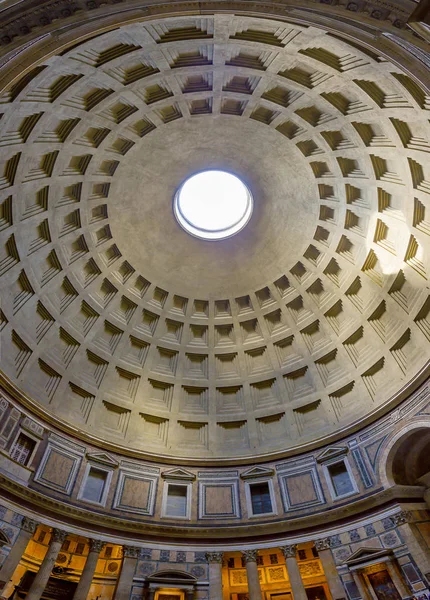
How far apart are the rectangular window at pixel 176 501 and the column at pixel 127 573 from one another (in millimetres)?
3105

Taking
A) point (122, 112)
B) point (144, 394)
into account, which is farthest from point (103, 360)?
point (122, 112)

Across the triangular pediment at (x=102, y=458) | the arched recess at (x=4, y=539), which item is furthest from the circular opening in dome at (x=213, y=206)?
the arched recess at (x=4, y=539)

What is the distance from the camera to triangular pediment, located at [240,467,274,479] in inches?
952

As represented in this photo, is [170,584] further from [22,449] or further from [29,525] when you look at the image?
[22,449]

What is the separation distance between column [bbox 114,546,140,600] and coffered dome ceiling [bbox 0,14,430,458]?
18.8 ft

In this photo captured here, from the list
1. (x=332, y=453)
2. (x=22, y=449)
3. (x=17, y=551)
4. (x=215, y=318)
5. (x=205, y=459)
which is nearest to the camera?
(x=17, y=551)

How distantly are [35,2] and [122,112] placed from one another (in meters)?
13.5

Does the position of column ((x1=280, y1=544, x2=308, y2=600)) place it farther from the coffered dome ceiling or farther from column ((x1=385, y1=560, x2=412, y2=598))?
the coffered dome ceiling

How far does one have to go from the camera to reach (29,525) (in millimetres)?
17906

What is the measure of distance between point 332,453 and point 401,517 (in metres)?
5.01

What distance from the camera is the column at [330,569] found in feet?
59.8

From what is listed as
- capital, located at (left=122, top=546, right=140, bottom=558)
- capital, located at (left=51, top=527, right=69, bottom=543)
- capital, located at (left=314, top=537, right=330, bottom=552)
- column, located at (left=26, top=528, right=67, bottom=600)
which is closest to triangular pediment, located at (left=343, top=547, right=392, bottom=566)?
capital, located at (left=314, top=537, right=330, bottom=552)

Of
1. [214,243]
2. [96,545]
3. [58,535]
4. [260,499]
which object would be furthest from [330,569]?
[214,243]

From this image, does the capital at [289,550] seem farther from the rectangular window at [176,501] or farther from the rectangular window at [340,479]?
the rectangular window at [176,501]
